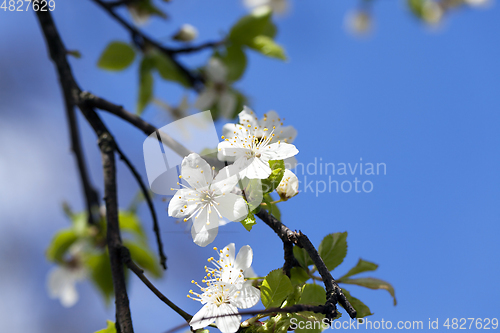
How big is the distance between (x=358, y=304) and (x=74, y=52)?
1023mm

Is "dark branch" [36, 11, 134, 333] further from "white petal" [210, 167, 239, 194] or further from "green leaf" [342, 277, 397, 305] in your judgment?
"green leaf" [342, 277, 397, 305]

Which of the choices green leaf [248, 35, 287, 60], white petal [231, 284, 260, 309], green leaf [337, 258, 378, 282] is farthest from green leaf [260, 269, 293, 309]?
green leaf [248, 35, 287, 60]

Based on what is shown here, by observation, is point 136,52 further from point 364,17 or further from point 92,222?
point 364,17

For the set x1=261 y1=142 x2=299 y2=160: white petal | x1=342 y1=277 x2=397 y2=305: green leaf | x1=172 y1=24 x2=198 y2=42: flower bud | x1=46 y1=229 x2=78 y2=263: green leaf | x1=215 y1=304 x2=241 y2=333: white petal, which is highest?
x1=172 y1=24 x2=198 y2=42: flower bud

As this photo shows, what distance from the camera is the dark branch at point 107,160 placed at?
70cm

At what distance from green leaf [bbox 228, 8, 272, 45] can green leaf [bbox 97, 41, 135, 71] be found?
17.0 inches

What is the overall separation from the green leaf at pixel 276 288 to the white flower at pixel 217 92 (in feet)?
3.83

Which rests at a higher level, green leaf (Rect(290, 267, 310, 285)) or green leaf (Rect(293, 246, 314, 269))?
green leaf (Rect(293, 246, 314, 269))

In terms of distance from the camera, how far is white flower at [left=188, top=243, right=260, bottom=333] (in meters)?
0.70

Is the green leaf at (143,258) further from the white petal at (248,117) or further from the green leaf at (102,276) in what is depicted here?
the white petal at (248,117)

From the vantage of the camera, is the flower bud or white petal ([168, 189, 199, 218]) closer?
white petal ([168, 189, 199, 218])

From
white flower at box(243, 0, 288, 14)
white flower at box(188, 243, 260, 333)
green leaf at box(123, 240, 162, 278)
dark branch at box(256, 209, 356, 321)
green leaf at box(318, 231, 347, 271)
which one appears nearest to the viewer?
dark branch at box(256, 209, 356, 321)

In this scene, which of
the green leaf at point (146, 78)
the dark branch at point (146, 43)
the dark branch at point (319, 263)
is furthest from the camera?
the green leaf at point (146, 78)

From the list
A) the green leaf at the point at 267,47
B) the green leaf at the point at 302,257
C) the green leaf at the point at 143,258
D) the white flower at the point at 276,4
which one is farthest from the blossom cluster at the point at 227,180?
the white flower at the point at 276,4
